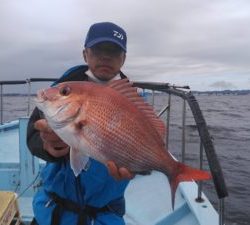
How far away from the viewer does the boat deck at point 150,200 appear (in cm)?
441

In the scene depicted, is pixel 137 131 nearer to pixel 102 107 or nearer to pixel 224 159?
pixel 102 107

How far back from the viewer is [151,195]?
531cm

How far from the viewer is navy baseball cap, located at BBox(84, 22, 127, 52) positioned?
2.87 metres

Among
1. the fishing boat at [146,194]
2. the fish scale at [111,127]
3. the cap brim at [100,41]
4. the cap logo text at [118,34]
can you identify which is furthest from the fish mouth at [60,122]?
the fishing boat at [146,194]

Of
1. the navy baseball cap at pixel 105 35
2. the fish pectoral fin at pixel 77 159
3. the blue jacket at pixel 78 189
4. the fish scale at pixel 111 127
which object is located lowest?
the blue jacket at pixel 78 189

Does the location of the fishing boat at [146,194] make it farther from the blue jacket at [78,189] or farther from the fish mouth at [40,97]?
the fish mouth at [40,97]

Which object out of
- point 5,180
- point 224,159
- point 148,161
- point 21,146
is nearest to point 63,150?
point 148,161

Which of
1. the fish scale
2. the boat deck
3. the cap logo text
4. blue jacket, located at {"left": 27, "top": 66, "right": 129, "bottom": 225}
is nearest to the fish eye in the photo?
the fish scale

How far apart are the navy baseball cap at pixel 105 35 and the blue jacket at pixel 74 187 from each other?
23cm

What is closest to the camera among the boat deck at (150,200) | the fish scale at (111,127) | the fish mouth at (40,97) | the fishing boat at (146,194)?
the fish scale at (111,127)

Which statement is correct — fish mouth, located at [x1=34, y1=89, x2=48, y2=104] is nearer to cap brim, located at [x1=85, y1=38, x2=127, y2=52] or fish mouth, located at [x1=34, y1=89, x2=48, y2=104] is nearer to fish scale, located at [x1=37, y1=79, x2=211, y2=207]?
fish scale, located at [x1=37, y1=79, x2=211, y2=207]

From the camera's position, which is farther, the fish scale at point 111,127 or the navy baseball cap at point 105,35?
the navy baseball cap at point 105,35

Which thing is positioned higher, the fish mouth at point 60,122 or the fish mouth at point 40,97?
the fish mouth at point 40,97

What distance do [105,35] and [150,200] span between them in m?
2.83
